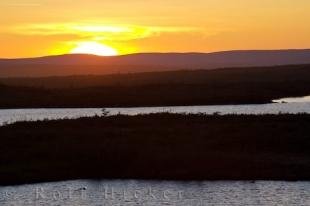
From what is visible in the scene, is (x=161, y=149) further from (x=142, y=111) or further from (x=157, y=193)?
(x=142, y=111)

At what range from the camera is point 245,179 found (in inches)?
1120

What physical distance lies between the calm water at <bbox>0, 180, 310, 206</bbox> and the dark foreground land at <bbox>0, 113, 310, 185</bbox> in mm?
1202

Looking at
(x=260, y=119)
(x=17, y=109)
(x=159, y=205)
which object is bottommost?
(x=159, y=205)

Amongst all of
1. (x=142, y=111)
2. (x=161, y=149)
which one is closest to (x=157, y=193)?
(x=161, y=149)

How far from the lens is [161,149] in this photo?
111ft

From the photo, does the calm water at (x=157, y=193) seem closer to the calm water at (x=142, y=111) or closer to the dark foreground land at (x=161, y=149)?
the dark foreground land at (x=161, y=149)

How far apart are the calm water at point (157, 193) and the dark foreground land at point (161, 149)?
3.94ft

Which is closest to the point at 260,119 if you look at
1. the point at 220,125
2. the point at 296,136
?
the point at 220,125

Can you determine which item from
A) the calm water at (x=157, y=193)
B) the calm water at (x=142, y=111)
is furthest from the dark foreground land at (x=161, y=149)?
the calm water at (x=142, y=111)

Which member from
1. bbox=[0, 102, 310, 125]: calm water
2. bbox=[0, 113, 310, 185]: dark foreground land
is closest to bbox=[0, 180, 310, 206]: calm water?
bbox=[0, 113, 310, 185]: dark foreground land

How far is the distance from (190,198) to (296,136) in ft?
42.1

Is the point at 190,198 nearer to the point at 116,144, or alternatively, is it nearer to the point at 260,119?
the point at 116,144

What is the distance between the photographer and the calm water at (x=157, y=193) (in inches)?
972

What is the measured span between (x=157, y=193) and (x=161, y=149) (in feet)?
25.1
